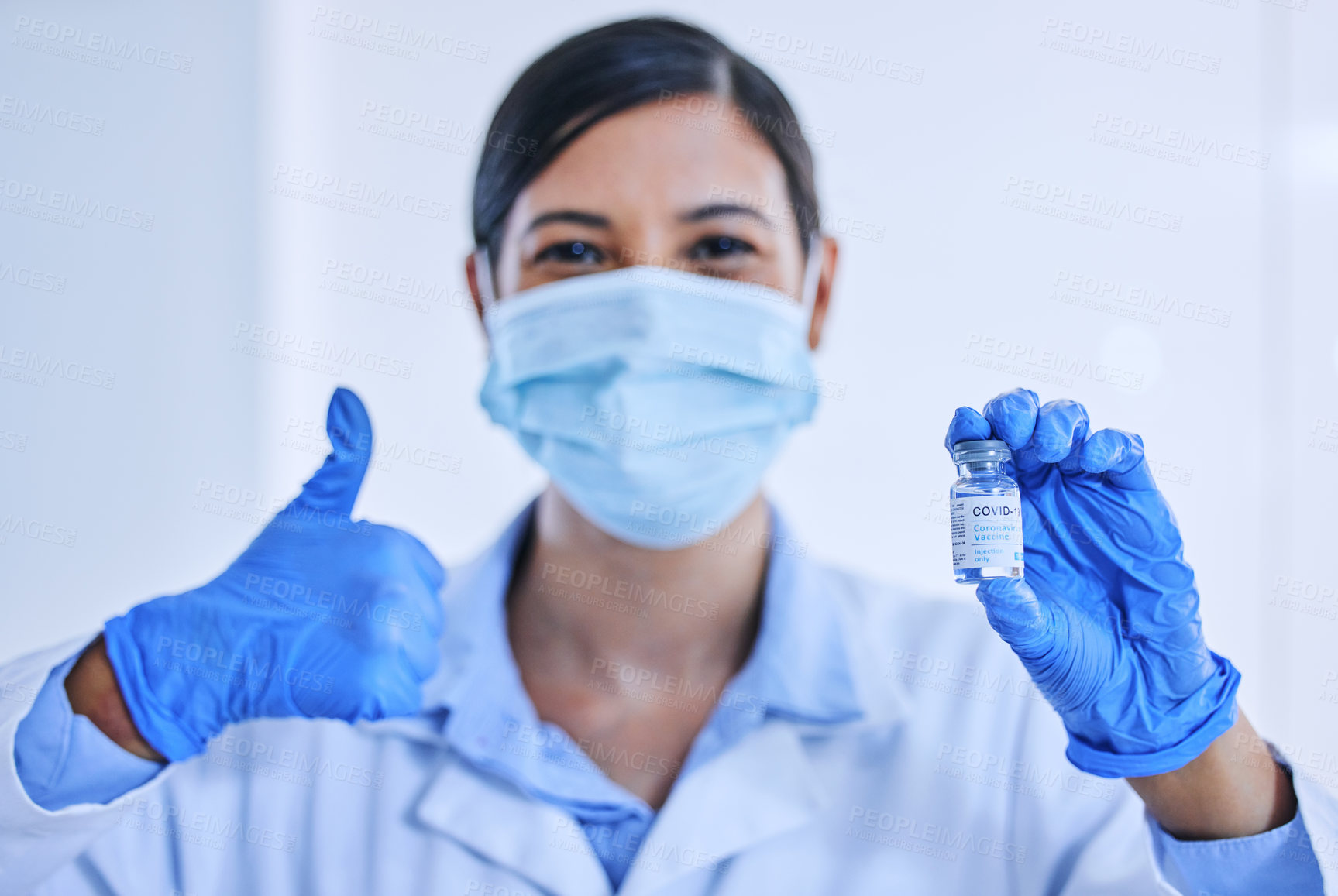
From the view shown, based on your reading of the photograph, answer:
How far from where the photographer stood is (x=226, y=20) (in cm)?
205

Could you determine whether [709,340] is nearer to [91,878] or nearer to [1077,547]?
[1077,547]

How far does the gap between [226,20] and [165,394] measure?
0.93 m

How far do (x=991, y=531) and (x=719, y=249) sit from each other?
713 mm

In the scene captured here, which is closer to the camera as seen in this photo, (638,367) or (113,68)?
(638,367)

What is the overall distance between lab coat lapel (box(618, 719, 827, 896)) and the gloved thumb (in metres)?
Result: 0.67

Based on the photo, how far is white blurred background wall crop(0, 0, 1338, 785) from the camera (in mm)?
1824

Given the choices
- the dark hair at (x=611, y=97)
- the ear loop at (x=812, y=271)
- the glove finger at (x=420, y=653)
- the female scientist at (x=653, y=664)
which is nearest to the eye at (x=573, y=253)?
the female scientist at (x=653, y=664)

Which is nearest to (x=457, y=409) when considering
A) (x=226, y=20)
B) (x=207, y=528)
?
(x=207, y=528)

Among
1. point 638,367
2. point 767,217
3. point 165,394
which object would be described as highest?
point 767,217

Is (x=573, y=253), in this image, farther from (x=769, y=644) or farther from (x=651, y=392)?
(x=769, y=644)

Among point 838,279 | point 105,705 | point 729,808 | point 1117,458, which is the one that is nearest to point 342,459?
point 105,705

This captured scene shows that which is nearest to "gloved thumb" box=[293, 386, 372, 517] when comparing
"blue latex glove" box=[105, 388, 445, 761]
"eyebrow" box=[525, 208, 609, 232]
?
"blue latex glove" box=[105, 388, 445, 761]

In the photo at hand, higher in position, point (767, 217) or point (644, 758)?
point (767, 217)

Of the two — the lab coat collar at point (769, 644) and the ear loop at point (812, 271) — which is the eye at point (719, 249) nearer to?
the ear loop at point (812, 271)
